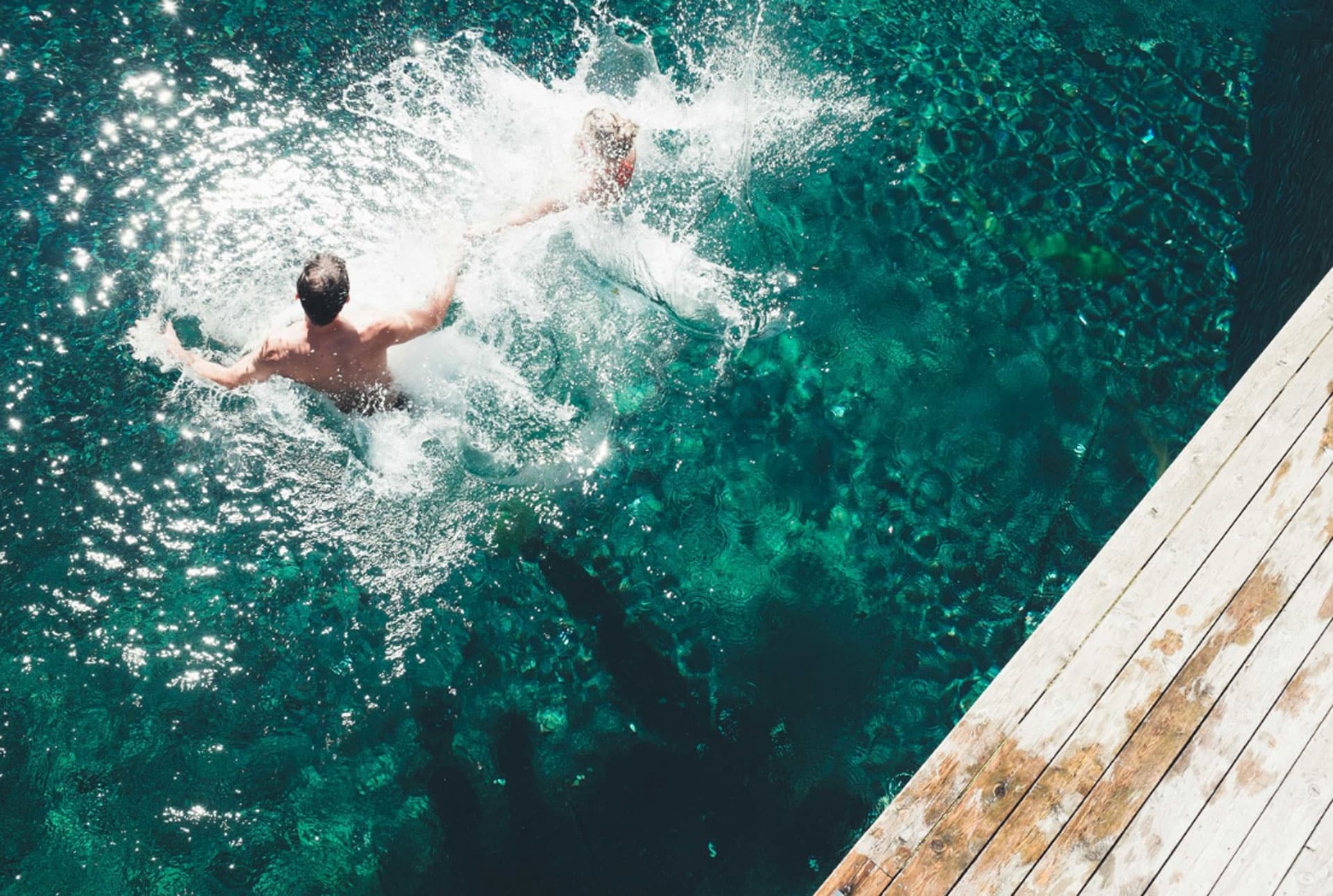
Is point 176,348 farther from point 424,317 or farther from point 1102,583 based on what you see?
point 1102,583

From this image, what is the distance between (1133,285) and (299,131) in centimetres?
588

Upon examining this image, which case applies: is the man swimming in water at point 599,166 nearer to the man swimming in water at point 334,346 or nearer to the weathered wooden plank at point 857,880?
the man swimming in water at point 334,346

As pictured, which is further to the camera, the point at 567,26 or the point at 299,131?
the point at 567,26

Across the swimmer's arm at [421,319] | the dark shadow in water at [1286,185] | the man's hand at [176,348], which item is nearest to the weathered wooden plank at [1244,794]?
the dark shadow in water at [1286,185]

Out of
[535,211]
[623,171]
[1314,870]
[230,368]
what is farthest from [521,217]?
[1314,870]

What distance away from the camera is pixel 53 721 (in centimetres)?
471

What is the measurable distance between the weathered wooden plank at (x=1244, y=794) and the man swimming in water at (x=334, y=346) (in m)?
4.25

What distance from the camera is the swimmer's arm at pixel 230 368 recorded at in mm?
4965

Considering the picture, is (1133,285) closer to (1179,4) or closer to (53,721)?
(1179,4)

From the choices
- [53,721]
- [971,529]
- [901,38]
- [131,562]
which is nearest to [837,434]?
[971,529]

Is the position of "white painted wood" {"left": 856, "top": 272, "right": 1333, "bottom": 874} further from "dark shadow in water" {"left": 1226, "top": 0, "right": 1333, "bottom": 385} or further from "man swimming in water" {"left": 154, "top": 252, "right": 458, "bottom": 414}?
"man swimming in water" {"left": 154, "top": 252, "right": 458, "bottom": 414}

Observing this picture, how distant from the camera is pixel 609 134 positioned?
18.9ft

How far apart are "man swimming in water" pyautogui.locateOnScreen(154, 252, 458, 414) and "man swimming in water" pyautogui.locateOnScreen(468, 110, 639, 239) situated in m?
0.65

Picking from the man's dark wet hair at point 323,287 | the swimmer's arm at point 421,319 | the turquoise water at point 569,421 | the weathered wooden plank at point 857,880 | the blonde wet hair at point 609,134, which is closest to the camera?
the weathered wooden plank at point 857,880
